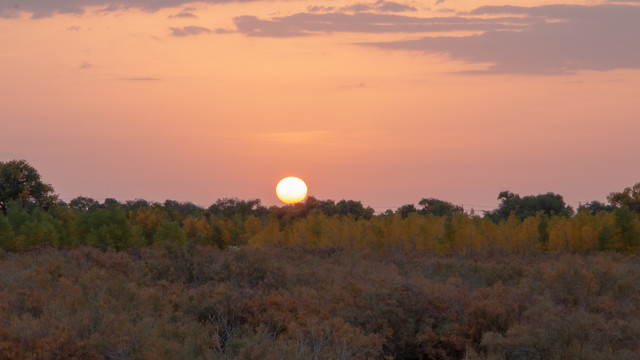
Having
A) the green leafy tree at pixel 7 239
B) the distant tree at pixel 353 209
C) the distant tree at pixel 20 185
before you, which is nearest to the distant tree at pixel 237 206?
the distant tree at pixel 353 209

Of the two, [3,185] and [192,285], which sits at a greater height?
[3,185]

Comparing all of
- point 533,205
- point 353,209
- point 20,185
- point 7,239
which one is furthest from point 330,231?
point 533,205

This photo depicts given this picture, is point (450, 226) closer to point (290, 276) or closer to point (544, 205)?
point (290, 276)

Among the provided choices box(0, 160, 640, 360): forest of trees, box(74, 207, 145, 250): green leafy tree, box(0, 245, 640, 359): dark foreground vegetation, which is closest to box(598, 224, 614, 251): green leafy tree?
box(0, 160, 640, 360): forest of trees

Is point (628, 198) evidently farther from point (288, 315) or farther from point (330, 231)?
point (288, 315)

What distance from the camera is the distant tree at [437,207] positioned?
8038 cm

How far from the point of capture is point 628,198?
6212 centimetres

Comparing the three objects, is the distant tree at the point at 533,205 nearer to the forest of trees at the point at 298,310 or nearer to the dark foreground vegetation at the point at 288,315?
the forest of trees at the point at 298,310

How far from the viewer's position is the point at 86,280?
14.1 metres

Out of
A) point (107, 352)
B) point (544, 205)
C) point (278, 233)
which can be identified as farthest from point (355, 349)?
point (544, 205)

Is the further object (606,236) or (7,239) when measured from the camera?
(606,236)

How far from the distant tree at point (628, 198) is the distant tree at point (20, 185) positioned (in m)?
50.4

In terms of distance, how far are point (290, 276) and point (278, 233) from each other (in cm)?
2966

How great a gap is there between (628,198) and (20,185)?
53498 mm
